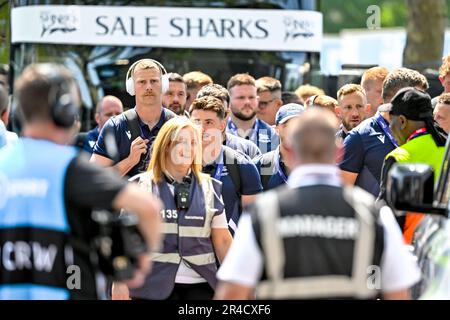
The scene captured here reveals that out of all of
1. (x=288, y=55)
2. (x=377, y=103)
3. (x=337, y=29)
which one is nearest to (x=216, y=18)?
(x=288, y=55)

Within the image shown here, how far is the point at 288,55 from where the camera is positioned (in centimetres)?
1627

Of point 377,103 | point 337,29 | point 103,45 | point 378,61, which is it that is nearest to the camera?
point 377,103

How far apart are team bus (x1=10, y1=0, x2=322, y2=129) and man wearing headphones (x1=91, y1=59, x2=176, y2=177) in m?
5.70

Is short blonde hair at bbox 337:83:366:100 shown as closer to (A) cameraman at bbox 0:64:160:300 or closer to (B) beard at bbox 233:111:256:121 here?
(B) beard at bbox 233:111:256:121

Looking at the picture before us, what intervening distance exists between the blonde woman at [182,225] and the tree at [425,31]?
14.3m

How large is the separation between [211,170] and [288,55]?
7078 mm

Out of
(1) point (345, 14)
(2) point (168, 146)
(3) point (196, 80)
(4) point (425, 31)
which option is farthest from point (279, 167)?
(1) point (345, 14)

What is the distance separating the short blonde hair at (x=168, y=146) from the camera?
829 cm

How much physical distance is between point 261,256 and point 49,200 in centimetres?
86

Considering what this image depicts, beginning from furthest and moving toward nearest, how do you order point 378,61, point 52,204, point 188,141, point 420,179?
point 378,61 → point 188,141 → point 420,179 → point 52,204

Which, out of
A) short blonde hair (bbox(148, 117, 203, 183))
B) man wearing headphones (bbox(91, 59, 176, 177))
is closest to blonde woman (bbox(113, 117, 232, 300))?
short blonde hair (bbox(148, 117, 203, 183))

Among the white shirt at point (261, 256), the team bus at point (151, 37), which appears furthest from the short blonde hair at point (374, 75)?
the white shirt at point (261, 256)

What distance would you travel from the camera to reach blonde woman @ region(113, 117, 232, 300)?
8164mm

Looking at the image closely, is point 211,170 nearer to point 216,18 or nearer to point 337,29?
point 216,18
